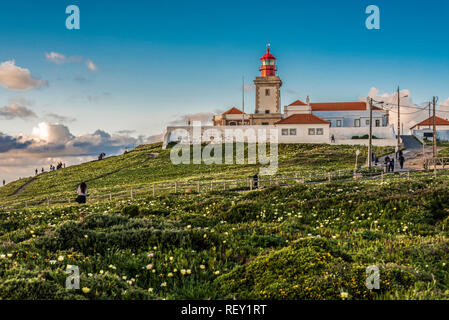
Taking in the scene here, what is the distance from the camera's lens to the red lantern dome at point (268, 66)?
9144 centimetres

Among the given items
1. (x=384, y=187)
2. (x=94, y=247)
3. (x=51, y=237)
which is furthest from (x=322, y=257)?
(x=384, y=187)

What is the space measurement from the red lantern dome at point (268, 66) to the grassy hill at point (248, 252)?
73.4m

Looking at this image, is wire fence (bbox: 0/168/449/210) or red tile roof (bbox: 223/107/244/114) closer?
wire fence (bbox: 0/168/449/210)

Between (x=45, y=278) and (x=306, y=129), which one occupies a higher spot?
(x=306, y=129)

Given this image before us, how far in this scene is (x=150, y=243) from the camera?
37.4 ft

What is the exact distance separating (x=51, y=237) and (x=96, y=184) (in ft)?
140

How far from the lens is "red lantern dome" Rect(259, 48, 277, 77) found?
300 feet

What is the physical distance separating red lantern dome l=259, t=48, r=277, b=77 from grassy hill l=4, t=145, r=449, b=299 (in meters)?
73.4

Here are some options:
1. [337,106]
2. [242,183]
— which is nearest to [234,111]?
[337,106]
